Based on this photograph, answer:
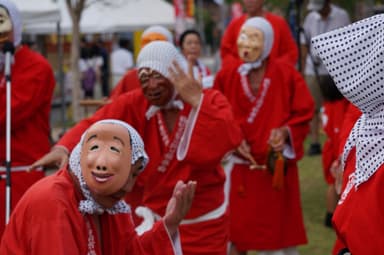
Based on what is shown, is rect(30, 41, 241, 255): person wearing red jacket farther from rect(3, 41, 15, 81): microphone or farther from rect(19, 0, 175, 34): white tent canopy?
rect(19, 0, 175, 34): white tent canopy

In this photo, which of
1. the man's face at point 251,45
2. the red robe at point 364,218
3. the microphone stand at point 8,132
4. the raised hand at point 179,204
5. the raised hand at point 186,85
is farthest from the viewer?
the man's face at point 251,45

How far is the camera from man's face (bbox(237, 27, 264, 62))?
7.28 m

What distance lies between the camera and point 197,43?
371 inches

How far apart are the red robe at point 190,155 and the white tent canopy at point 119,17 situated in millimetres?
15369

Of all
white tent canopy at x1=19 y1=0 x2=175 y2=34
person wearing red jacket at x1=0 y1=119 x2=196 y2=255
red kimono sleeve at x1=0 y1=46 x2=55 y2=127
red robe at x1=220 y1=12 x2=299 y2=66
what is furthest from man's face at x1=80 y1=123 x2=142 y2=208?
white tent canopy at x1=19 y1=0 x2=175 y2=34

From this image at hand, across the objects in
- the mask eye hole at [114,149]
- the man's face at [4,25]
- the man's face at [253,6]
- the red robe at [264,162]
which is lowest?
the red robe at [264,162]

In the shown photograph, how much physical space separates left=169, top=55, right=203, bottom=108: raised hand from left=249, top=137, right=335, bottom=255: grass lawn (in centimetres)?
315

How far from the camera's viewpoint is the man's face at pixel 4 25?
20.5 feet

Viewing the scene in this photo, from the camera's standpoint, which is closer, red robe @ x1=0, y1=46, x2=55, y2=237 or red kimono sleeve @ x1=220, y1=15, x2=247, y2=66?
red robe @ x1=0, y1=46, x2=55, y2=237

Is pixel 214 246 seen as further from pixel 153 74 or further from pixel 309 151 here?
pixel 309 151

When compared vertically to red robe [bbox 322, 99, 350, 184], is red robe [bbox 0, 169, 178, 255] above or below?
above

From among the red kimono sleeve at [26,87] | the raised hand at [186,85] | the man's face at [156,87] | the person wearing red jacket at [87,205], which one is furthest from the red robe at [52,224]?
the red kimono sleeve at [26,87]

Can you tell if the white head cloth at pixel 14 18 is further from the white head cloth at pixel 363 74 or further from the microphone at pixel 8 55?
the white head cloth at pixel 363 74

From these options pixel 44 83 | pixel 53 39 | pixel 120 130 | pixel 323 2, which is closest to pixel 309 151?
pixel 323 2
